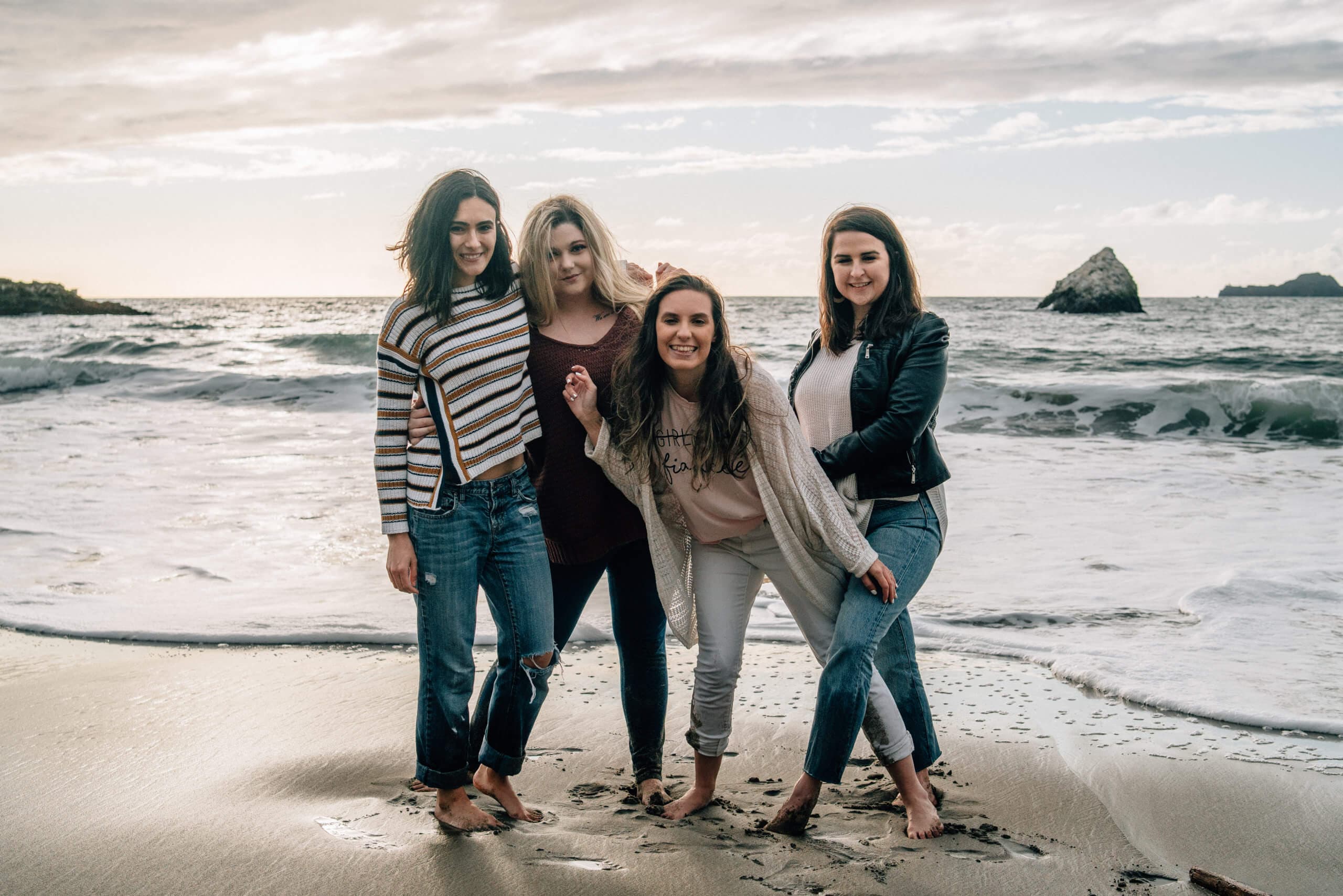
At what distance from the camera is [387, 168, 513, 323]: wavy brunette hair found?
9.09 feet

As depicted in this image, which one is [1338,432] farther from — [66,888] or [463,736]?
[66,888]

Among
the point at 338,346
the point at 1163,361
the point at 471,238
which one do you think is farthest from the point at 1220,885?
the point at 338,346

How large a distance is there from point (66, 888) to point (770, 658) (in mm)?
2785

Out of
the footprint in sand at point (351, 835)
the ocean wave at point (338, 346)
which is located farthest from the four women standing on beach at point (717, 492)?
the ocean wave at point (338, 346)

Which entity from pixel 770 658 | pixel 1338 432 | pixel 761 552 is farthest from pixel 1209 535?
pixel 1338 432

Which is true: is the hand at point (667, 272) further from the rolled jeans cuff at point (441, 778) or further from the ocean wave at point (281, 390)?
the ocean wave at point (281, 390)

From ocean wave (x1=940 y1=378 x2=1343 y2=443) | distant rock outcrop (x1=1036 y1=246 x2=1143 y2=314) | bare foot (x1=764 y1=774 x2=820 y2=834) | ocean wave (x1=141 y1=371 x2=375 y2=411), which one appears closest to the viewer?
bare foot (x1=764 y1=774 x2=820 y2=834)

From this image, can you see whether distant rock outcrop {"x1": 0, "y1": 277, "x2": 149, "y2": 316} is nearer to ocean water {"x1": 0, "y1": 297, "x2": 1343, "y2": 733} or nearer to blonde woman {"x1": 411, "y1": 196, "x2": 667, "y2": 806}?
ocean water {"x1": 0, "y1": 297, "x2": 1343, "y2": 733}

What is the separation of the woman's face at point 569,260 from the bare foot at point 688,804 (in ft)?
5.00

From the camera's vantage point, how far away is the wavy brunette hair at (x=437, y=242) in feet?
9.09

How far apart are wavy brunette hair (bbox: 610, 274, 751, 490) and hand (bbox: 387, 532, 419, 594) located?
0.64 meters

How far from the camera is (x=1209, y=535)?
6.98 meters

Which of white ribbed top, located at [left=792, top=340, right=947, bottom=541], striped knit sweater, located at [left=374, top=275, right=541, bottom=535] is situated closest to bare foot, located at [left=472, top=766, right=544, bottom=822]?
striped knit sweater, located at [left=374, top=275, right=541, bottom=535]

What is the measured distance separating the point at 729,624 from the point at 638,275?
114cm
